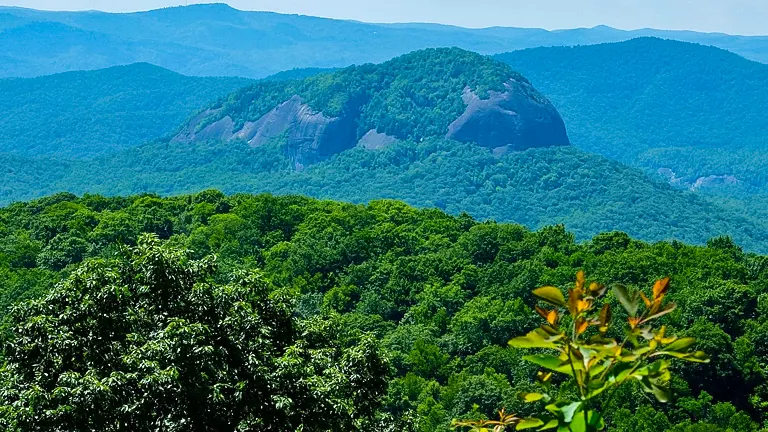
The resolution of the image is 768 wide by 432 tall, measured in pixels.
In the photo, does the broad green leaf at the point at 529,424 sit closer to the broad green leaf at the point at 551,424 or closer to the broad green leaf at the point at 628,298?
the broad green leaf at the point at 551,424

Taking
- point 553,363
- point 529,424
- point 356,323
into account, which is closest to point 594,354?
point 553,363

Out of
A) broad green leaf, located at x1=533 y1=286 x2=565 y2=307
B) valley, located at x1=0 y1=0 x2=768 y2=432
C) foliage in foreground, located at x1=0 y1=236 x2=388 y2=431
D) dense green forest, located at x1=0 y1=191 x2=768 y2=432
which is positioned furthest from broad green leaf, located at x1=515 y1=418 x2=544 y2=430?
foliage in foreground, located at x1=0 y1=236 x2=388 y2=431

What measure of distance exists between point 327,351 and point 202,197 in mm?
71656

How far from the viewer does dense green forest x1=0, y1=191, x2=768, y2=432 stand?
16562 millimetres

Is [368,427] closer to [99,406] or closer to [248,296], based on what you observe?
[248,296]

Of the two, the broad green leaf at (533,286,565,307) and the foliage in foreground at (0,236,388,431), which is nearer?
the broad green leaf at (533,286,565,307)

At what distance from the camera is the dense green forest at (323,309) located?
1656 cm

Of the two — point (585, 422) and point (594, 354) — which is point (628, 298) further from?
point (585, 422)

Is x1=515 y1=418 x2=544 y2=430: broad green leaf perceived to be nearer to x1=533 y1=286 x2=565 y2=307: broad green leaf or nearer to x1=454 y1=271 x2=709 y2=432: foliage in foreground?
x1=454 y1=271 x2=709 y2=432: foliage in foreground

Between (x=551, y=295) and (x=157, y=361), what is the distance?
41.5 feet

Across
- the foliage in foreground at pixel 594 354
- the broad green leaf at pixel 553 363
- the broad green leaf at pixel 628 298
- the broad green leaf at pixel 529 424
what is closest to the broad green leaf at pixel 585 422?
the foliage in foreground at pixel 594 354

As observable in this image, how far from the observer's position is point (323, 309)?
102 ft

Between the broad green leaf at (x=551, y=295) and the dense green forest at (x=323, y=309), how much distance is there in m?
9.69

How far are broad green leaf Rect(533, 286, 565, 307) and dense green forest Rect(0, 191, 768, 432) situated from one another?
9691 mm
